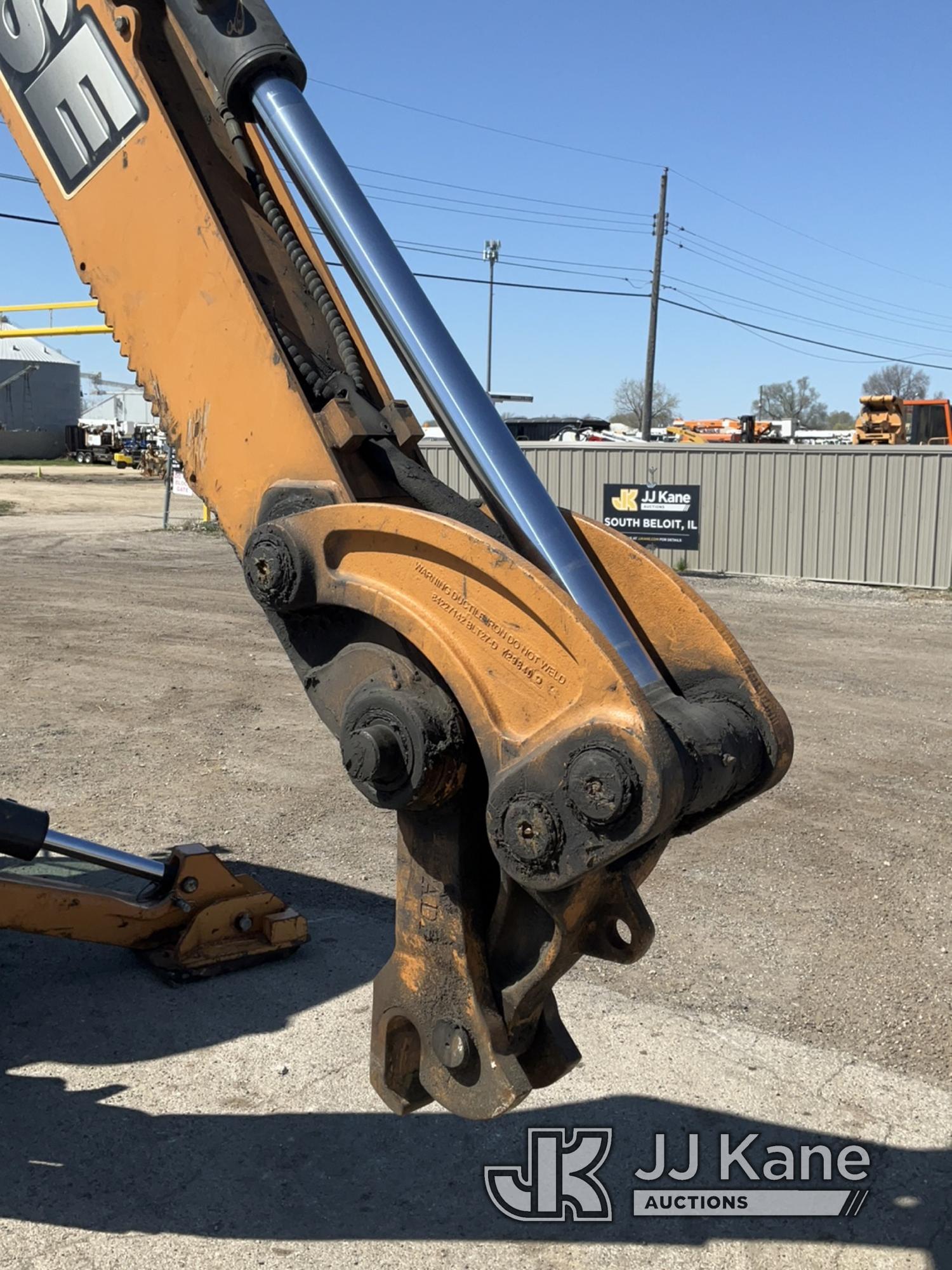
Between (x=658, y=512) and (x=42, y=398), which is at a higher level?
(x=42, y=398)

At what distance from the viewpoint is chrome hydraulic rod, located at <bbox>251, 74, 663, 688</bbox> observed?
2.25 meters

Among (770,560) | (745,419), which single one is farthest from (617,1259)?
(745,419)

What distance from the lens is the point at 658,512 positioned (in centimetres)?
1948

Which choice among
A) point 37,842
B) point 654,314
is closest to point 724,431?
point 654,314

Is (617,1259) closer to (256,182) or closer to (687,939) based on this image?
(687,939)

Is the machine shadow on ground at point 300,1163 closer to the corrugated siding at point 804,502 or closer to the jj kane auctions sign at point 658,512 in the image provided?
the corrugated siding at point 804,502

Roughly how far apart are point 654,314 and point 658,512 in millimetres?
18559

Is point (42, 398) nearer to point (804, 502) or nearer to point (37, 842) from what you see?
point (804, 502)

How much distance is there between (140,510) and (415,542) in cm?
2780

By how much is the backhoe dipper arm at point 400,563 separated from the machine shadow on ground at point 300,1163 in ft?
4.19

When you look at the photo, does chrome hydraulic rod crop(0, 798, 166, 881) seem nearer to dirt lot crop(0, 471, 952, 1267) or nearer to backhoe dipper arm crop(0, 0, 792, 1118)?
dirt lot crop(0, 471, 952, 1267)

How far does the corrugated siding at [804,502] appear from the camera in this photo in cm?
1755

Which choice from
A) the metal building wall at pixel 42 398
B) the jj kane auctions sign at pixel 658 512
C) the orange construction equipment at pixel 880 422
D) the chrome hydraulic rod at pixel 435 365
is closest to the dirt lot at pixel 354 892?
the chrome hydraulic rod at pixel 435 365

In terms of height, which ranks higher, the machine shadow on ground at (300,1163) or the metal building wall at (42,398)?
the metal building wall at (42,398)
